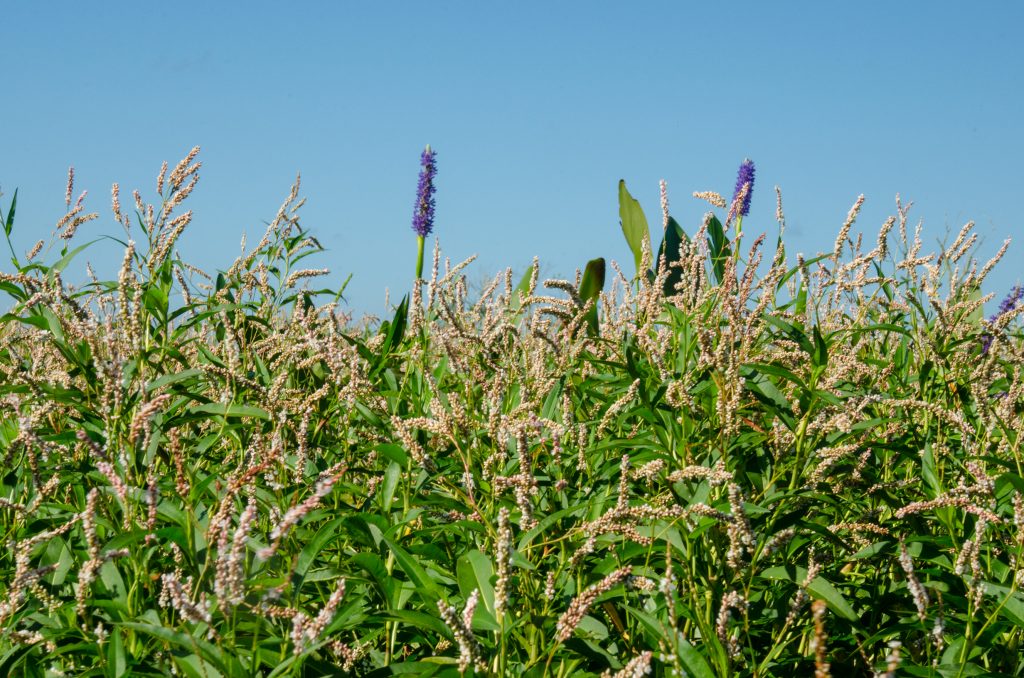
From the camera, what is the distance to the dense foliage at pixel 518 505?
1.74 meters

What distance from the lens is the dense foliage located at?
1737mm

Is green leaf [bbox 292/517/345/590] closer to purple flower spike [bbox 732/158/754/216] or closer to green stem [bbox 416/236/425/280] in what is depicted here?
green stem [bbox 416/236/425/280]

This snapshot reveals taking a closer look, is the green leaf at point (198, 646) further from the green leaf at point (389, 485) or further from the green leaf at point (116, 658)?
the green leaf at point (389, 485)

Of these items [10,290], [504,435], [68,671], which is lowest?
[68,671]

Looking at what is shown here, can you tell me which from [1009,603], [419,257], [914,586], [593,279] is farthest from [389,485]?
[593,279]

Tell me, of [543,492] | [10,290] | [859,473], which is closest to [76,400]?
[10,290]

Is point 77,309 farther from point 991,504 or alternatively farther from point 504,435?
point 991,504

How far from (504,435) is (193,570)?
70 cm

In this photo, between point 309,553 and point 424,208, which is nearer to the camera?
point 309,553

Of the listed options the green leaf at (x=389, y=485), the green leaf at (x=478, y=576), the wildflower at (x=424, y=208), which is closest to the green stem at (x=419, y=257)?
the wildflower at (x=424, y=208)

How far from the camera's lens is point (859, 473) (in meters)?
2.56

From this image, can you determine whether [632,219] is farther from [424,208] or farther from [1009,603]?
[1009,603]

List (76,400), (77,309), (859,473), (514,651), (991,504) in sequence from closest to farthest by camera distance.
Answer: (514,651)
(991,504)
(77,309)
(859,473)
(76,400)

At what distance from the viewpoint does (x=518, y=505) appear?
218cm
